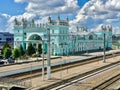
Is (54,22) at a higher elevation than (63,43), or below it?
higher

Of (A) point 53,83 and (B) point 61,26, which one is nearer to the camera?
(A) point 53,83

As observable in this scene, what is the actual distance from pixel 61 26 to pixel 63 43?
5.07 m

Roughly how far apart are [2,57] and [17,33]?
66.1ft

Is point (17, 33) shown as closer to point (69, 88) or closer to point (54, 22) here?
point (54, 22)

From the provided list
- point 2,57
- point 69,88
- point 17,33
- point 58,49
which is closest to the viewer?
point 69,88

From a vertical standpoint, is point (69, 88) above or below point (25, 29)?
below

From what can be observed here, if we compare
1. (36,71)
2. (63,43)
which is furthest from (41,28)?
(36,71)

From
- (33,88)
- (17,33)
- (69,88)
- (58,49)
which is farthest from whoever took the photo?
(17,33)

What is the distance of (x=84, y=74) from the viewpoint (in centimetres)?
4091

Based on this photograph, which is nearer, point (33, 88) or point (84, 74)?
point (33, 88)

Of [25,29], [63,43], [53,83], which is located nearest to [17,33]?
[25,29]

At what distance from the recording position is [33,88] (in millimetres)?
27297

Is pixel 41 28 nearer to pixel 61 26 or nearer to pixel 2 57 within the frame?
pixel 61 26

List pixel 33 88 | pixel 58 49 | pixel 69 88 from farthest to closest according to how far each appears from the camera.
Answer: pixel 58 49
pixel 69 88
pixel 33 88
